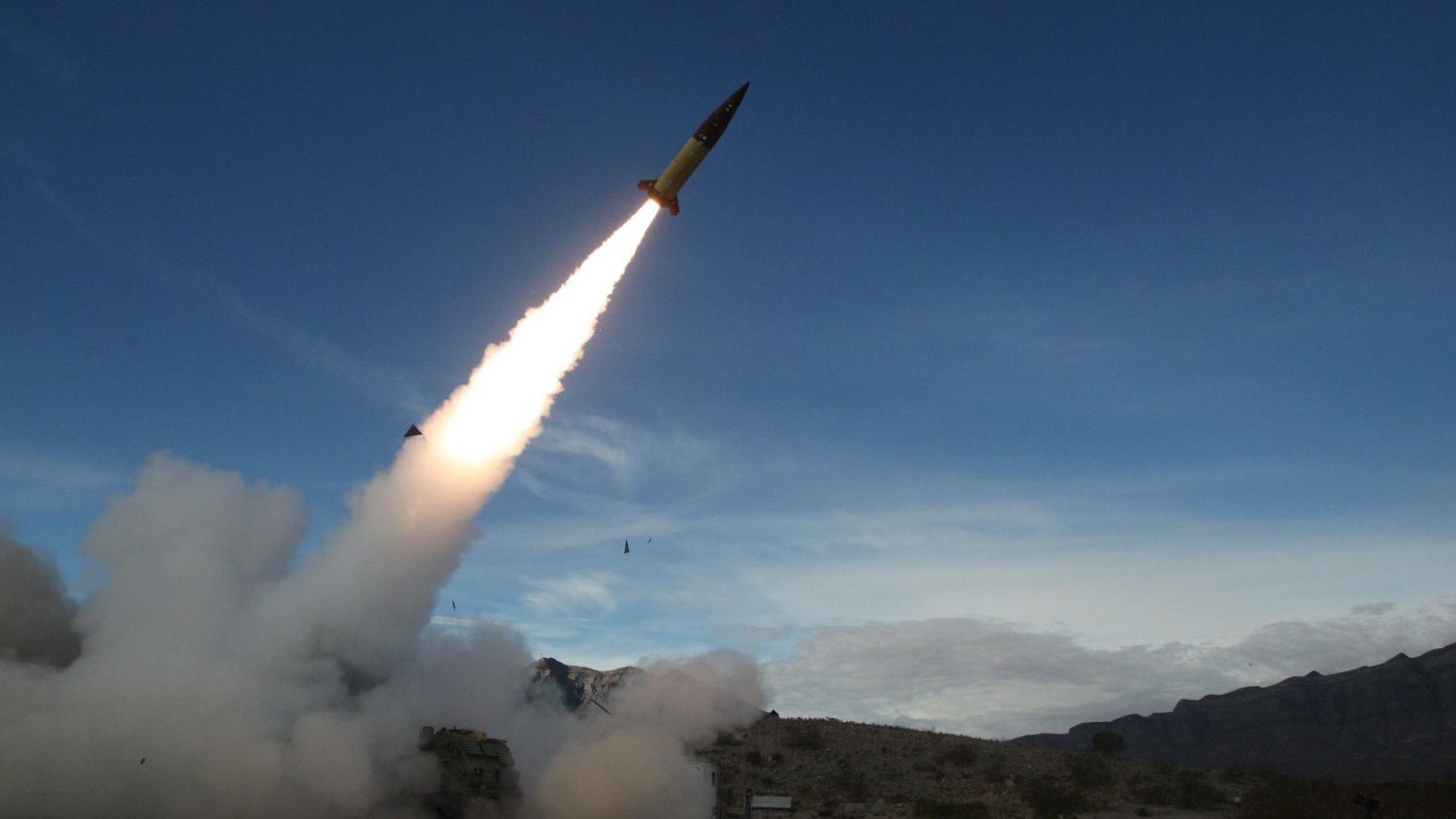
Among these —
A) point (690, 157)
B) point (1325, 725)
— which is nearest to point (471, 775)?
point (690, 157)

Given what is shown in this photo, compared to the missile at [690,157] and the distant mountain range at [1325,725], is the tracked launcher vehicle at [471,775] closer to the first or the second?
the missile at [690,157]

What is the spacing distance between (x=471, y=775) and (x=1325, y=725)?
297 feet

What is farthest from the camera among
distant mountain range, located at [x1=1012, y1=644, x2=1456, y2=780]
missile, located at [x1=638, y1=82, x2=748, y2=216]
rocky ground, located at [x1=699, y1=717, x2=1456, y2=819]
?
distant mountain range, located at [x1=1012, y1=644, x2=1456, y2=780]

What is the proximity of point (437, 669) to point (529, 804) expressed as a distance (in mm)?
5125

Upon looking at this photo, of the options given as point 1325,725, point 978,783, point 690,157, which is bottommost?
point 978,783

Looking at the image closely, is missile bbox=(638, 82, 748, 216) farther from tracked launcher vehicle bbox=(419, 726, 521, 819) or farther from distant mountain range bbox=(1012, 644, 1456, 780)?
distant mountain range bbox=(1012, 644, 1456, 780)

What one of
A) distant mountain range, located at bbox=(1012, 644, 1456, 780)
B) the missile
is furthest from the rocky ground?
distant mountain range, located at bbox=(1012, 644, 1456, 780)

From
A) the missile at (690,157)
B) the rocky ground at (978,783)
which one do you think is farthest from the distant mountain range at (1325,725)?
the missile at (690,157)

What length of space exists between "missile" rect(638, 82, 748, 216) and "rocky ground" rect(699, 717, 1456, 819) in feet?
60.4

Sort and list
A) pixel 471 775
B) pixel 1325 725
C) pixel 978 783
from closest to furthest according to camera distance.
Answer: pixel 471 775 → pixel 978 783 → pixel 1325 725

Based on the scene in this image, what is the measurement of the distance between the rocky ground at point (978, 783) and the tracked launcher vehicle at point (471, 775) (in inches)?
348

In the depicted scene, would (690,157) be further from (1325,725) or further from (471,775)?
(1325,725)

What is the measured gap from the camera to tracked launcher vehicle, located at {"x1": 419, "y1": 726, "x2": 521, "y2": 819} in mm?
23547

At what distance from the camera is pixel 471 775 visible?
23.6 m
